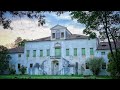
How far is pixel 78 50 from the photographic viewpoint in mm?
12203

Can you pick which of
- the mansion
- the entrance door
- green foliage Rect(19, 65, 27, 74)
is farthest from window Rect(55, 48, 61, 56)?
green foliage Rect(19, 65, 27, 74)

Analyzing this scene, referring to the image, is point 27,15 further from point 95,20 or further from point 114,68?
point 114,68

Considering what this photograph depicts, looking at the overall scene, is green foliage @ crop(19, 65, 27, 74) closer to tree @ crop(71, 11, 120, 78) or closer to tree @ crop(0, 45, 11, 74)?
tree @ crop(0, 45, 11, 74)

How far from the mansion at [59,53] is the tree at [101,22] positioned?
91 centimetres

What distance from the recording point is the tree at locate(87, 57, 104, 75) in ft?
37.5

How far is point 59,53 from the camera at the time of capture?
12.8 metres

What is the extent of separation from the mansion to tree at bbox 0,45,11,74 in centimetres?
47

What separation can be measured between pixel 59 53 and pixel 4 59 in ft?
10.7
